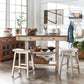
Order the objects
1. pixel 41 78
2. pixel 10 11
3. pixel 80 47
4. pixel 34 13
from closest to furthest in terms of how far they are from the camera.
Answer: pixel 41 78
pixel 80 47
pixel 10 11
pixel 34 13

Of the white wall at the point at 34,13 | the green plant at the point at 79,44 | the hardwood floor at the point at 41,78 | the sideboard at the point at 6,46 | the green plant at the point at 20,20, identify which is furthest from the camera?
the white wall at the point at 34,13

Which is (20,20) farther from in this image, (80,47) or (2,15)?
(80,47)

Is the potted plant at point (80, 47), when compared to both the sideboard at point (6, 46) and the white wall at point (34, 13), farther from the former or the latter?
the sideboard at point (6, 46)

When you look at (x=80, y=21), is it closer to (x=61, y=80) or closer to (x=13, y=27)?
(x=13, y=27)

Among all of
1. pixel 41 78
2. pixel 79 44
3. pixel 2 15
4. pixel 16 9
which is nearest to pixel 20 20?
pixel 16 9

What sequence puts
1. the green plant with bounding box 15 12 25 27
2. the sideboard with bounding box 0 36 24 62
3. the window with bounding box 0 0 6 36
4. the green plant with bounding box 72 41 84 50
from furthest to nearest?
the green plant with bounding box 15 12 25 27
the window with bounding box 0 0 6 36
the green plant with bounding box 72 41 84 50
the sideboard with bounding box 0 36 24 62

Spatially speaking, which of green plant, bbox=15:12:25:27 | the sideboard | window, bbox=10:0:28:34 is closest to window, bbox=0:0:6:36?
window, bbox=10:0:28:34

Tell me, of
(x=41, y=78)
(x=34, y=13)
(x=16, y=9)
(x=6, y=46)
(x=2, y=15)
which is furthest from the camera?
(x=34, y=13)

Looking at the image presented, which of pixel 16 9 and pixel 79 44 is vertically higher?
pixel 16 9

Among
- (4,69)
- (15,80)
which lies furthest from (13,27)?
(15,80)

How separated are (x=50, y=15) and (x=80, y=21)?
121 centimetres

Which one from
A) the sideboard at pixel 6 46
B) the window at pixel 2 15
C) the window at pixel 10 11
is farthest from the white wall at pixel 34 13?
the sideboard at pixel 6 46

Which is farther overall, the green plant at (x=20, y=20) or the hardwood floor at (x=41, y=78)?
the green plant at (x=20, y=20)

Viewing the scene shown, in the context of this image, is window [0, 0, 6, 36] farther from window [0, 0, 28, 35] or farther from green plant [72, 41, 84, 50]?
green plant [72, 41, 84, 50]
